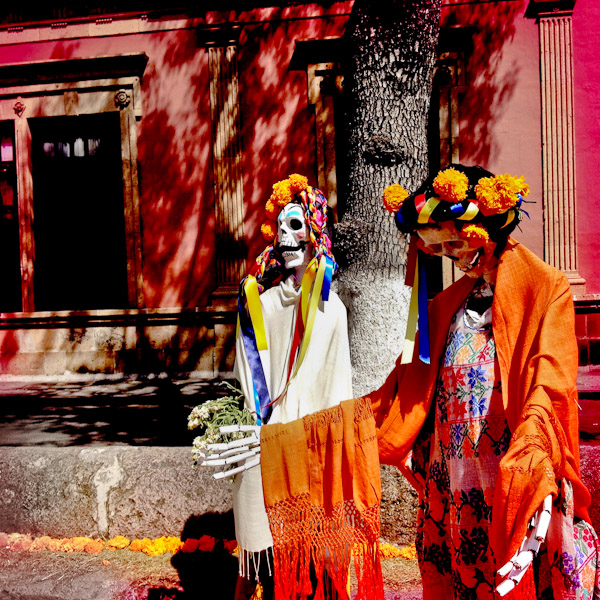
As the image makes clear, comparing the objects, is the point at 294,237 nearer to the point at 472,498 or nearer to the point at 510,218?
the point at 510,218

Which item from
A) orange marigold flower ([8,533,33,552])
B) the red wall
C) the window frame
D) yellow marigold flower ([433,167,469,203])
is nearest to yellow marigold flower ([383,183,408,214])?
yellow marigold flower ([433,167,469,203])

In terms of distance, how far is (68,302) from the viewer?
36.0ft

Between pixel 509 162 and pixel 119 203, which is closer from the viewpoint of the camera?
pixel 509 162

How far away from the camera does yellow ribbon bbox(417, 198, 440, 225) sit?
2.35 metres

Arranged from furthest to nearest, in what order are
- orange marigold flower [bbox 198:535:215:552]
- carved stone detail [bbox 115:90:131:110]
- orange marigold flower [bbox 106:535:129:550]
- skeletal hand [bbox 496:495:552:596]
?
1. carved stone detail [bbox 115:90:131:110]
2. orange marigold flower [bbox 106:535:129:550]
3. orange marigold flower [bbox 198:535:215:552]
4. skeletal hand [bbox 496:495:552:596]

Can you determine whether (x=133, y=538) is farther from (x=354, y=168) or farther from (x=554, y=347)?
(x=554, y=347)

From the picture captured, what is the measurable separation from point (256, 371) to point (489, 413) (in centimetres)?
119

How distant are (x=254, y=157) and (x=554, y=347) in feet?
26.8

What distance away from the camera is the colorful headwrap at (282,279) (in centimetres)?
309

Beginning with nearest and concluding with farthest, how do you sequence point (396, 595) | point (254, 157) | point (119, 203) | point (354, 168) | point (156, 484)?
point (396, 595), point (156, 484), point (354, 168), point (254, 157), point (119, 203)

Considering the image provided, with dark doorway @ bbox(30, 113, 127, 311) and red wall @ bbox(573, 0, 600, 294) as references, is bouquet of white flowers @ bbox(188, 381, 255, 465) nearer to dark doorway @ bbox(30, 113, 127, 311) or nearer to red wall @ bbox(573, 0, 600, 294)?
red wall @ bbox(573, 0, 600, 294)

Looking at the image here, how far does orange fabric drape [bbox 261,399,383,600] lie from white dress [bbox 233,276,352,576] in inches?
25.4

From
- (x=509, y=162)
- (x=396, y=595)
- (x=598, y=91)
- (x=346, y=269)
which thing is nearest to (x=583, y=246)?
(x=509, y=162)

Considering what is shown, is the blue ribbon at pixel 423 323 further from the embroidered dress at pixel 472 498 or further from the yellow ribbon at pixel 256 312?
the yellow ribbon at pixel 256 312
